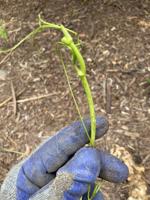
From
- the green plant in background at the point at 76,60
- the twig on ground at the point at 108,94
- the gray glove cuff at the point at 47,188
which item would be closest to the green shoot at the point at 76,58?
the green plant in background at the point at 76,60

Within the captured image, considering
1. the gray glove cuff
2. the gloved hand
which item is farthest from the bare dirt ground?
the gloved hand

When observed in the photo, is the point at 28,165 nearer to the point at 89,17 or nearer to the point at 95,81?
the point at 95,81

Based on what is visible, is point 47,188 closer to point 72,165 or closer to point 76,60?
point 72,165

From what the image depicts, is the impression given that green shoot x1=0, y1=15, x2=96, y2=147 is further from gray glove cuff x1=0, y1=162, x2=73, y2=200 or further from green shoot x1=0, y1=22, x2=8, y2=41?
green shoot x1=0, y1=22, x2=8, y2=41

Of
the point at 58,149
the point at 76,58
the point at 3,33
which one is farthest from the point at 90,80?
the point at 76,58

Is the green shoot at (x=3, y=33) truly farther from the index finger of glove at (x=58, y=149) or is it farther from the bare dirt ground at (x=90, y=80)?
the index finger of glove at (x=58, y=149)

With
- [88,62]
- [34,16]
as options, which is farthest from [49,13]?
[88,62]

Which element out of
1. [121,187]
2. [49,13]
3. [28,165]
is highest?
[28,165]
